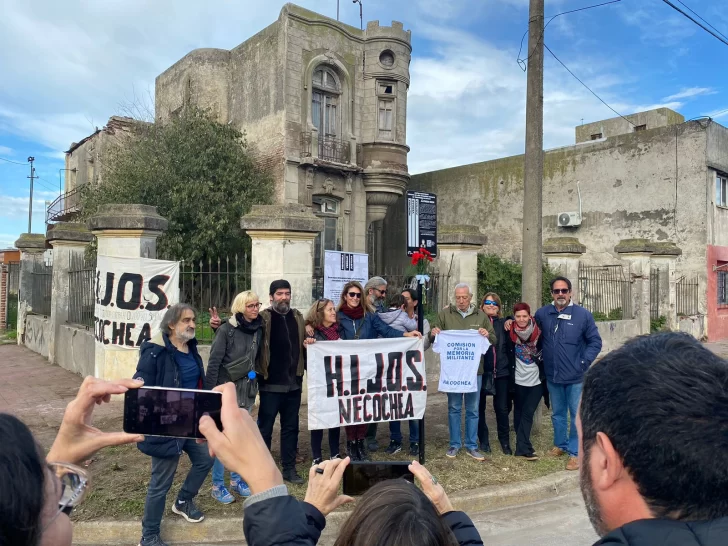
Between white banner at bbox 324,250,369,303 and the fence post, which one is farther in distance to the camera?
the fence post

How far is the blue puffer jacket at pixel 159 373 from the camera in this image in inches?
166

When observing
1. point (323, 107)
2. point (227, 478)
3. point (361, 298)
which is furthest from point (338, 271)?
point (323, 107)

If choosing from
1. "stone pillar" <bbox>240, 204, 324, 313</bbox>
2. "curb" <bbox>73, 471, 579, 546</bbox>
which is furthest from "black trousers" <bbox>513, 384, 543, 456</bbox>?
"stone pillar" <bbox>240, 204, 324, 313</bbox>

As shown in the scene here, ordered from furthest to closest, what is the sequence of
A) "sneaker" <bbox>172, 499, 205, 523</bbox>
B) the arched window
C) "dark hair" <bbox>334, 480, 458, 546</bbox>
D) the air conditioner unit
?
the air conditioner unit < the arched window < "sneaker" <bbox>172, 499, 205, 523</bbox> < "dark hair" <bbox>334, 480, 458, 546</bbox>

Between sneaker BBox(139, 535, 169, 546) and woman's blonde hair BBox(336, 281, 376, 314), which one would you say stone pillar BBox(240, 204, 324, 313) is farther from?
sneaker BBox(139, 535, 169, 546)

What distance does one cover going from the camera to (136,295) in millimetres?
8383

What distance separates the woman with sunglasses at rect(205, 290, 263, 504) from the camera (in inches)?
205

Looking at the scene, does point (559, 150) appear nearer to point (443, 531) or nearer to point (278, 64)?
point (278, 64)

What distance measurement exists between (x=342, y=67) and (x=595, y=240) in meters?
11.2

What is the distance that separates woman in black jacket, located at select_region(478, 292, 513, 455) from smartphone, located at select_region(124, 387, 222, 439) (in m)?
4.56

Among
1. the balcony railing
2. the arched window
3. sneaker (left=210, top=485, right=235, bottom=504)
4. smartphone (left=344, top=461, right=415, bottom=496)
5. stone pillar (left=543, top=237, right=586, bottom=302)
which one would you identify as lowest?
sneaker (left=210, top=485, right=235, bottom=504)

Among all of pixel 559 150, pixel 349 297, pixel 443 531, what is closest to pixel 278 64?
pixel 559 150

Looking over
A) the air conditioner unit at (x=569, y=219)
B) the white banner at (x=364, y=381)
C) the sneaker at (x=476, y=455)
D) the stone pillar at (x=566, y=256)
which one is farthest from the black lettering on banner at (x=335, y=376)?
the air conditioner unit at (x=569, y=219)

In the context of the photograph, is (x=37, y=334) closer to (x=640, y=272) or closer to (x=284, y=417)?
(x=284, y=417)
